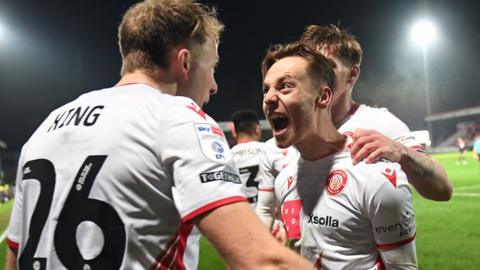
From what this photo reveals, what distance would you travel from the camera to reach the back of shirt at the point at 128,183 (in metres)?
1.41

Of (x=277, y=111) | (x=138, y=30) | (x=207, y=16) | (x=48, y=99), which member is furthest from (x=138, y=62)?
(x=48, y=99)

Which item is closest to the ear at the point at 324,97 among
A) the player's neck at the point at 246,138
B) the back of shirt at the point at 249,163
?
the back of shirt at the point at 249,163

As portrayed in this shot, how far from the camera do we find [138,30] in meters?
1.72

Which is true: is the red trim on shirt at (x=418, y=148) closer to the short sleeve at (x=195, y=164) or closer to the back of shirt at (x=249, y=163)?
the short sleeve at (x=195, y=164)

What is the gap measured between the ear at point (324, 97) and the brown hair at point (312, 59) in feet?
0.13

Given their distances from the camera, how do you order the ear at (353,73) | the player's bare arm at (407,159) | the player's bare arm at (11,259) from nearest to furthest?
the player's bare arm at (11,259) < the player's bare arm at (407,159) < the ear at (353,73)

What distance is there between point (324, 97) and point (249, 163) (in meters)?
4.21

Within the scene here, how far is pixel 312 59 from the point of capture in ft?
8.52

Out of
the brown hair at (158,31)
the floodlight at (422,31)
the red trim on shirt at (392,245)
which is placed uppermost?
the brown hair at (158,31)

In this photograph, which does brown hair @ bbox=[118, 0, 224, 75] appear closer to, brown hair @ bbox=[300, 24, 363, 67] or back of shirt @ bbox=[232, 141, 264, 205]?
brown hair @ bbox=[300, 24, 363, 67]

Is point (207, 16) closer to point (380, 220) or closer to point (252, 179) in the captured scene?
point (380, 220)

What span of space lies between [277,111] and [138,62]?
993 millimetres

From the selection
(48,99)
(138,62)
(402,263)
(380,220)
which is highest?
(138,62)

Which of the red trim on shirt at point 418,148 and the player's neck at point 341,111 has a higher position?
the player's neck at point 341,111
